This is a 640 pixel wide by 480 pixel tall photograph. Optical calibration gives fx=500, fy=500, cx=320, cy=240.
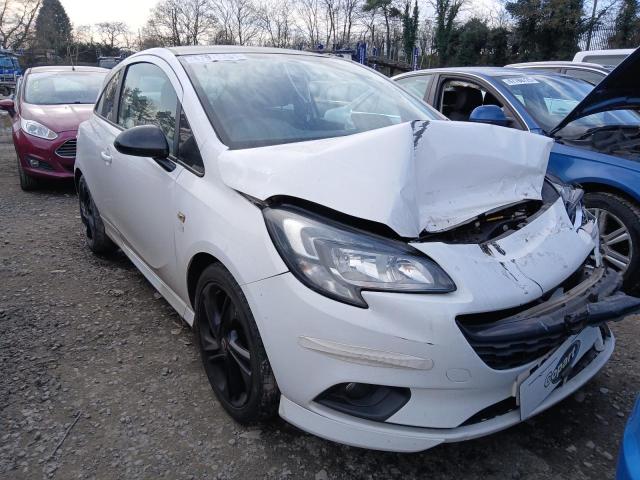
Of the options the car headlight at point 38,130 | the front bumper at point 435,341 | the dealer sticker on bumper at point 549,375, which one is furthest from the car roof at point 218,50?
the car headlight at point 38,130

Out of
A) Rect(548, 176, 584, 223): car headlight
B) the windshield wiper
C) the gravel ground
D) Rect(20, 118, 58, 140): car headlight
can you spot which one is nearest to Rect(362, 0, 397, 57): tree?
Rect(20, 118, 58, 140): car headlight

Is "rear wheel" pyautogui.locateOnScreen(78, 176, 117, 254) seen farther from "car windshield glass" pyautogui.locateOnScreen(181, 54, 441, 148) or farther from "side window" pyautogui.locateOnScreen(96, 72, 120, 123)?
"car windshield glass" pyautogui.locateOnScreen(181, 54, 441, 148)

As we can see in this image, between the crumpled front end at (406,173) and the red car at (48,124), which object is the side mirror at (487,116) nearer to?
the crumpled front end at (406,173)

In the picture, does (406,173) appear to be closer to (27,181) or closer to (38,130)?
(38,130)

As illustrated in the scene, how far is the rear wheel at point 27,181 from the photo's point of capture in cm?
645

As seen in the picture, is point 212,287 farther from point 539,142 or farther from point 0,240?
point 0,240

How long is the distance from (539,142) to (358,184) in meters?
1.04

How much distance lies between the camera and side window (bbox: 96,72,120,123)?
366 centimetres

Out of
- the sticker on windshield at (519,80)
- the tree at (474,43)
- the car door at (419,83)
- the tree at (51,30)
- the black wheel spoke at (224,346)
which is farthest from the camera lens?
the tree at (51,30)

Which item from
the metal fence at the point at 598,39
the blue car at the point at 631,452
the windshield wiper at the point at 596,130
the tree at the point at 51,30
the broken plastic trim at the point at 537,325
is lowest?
the blue car at the point at 631,452

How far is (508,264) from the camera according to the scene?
171 centimetres

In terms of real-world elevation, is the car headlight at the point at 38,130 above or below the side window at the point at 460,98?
below

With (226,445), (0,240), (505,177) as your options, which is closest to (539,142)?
(505,177)

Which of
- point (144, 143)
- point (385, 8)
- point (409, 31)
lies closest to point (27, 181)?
point (144, 143)
